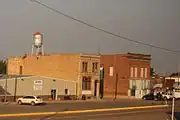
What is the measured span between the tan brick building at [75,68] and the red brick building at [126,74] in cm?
772

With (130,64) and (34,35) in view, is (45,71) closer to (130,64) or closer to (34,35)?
(34,35)

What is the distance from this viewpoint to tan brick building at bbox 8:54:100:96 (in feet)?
274

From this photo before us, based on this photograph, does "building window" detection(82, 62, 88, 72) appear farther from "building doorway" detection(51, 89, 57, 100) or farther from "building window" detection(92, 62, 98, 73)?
"building doorway" detection(51, 89, 57, 100)

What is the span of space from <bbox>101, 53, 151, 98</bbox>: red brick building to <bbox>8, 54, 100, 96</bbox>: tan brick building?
7.72m

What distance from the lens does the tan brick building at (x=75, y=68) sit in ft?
274

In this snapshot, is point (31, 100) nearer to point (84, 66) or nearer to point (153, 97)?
point (84, 66)

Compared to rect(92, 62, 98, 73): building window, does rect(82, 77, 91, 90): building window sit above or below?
below

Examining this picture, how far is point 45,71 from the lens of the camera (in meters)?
92.8

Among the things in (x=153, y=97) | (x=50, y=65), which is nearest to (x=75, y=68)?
(x=50, y=65)

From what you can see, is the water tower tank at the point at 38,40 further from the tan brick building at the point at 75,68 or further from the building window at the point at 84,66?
the building window at the point at 84,66

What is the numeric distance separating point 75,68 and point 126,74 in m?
12.6

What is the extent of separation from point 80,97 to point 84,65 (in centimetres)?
635

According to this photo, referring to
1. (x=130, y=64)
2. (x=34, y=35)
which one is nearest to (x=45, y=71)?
(x=34, y=35)

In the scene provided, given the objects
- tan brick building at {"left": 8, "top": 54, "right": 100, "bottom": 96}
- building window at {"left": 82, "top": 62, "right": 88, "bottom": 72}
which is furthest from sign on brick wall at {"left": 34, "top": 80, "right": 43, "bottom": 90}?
building window at {"left": 82, "top": 62, "right": 88, "bottom": 72}
